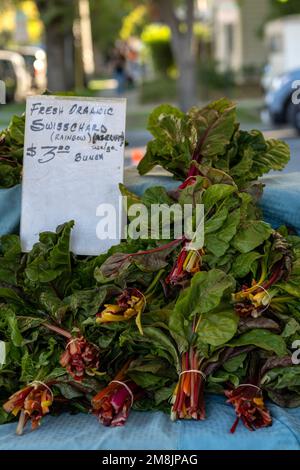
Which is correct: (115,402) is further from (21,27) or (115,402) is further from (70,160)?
(21,27)

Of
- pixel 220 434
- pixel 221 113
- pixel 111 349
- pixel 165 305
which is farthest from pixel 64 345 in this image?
pixel 221 113

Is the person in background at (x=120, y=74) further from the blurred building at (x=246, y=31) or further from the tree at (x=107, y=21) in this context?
the blurred building at (x=246, y=31)

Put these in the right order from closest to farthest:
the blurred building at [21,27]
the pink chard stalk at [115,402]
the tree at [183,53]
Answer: the pink chard stalk at [115,402], the tree at [183,53], the blurred building at [21,27]

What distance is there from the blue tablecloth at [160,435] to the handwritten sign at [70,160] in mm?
703

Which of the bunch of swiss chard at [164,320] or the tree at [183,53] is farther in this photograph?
the tree at [183,53]

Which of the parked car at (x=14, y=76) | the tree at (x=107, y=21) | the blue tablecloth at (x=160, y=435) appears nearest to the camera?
the blue tablecloth at (x=160, y=435)

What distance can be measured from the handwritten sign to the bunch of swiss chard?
5.9 inches

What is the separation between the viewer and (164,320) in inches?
99.2

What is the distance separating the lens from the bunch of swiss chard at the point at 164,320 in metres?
2.43

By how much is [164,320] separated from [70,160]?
26.8 inches

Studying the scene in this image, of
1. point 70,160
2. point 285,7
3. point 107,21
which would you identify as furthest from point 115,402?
point 107,21

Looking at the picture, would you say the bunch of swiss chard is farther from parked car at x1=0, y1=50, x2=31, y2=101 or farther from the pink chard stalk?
parked car at x1=0, y1=50, x2=31, y2=101

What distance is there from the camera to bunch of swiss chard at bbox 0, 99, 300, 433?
243cm

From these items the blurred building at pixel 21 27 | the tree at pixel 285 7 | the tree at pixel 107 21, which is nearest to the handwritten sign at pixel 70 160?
the tree at pixel 285 7
